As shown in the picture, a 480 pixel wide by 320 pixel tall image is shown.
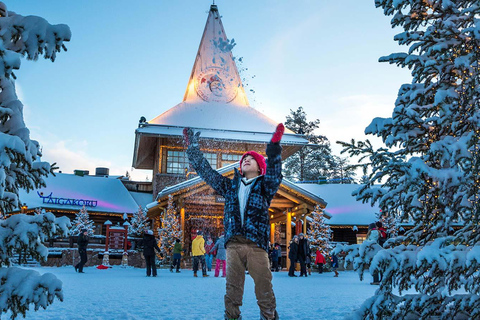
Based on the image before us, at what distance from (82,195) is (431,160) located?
33292 mm

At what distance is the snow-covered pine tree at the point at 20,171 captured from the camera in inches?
108

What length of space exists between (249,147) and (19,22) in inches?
1126

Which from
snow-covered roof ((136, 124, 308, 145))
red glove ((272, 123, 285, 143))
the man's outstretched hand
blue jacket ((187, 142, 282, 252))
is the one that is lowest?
blue jacket ((187, 142, 282, 252))

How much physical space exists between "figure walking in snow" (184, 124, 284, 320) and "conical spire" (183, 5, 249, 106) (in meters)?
30.0

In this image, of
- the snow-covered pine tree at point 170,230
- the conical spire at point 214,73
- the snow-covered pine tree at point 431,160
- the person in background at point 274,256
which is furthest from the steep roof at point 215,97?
the snow-covered pine tree at point 431,160

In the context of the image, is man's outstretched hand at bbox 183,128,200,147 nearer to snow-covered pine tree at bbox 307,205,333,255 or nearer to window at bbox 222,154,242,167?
snow-covered pine tree at bbox 307,205,333,255

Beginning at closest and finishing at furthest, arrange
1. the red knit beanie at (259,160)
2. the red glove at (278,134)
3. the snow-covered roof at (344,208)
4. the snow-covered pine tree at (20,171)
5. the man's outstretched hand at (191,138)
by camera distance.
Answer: the snow-covered pine tree at (20,171), the red glove at (278,134), the red knit beanie at (259,160), the man's outstretched hand at (191,138), the snow-covered roof at (344,208)

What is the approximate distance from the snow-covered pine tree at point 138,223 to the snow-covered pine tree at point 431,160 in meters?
29.6

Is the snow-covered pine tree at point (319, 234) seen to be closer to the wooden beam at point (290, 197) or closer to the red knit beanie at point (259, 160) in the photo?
the wooden beam at point (290, 197)

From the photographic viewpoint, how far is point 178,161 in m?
30.8

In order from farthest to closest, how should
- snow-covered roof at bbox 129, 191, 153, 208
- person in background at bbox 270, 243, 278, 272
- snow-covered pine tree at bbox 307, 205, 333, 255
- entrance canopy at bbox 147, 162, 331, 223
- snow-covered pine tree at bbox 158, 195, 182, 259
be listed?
snow-covered roof at bbox 129, 191, 153, 208, snow-covered pine tree at bbox 307, 205, 333, 255, snow-covered pine tree at bbox 158, 195, 182, 259, person in background at bbox 270, 243, 278, 272, entrance canopy at bbox 147, 162, 331, 223

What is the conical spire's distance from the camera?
34500mm

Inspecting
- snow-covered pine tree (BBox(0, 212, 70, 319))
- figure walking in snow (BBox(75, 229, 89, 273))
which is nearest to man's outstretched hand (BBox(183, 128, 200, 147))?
snow-covered pine tree (BBox(0, 212, 70, 319))

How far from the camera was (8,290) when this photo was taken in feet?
9.12
